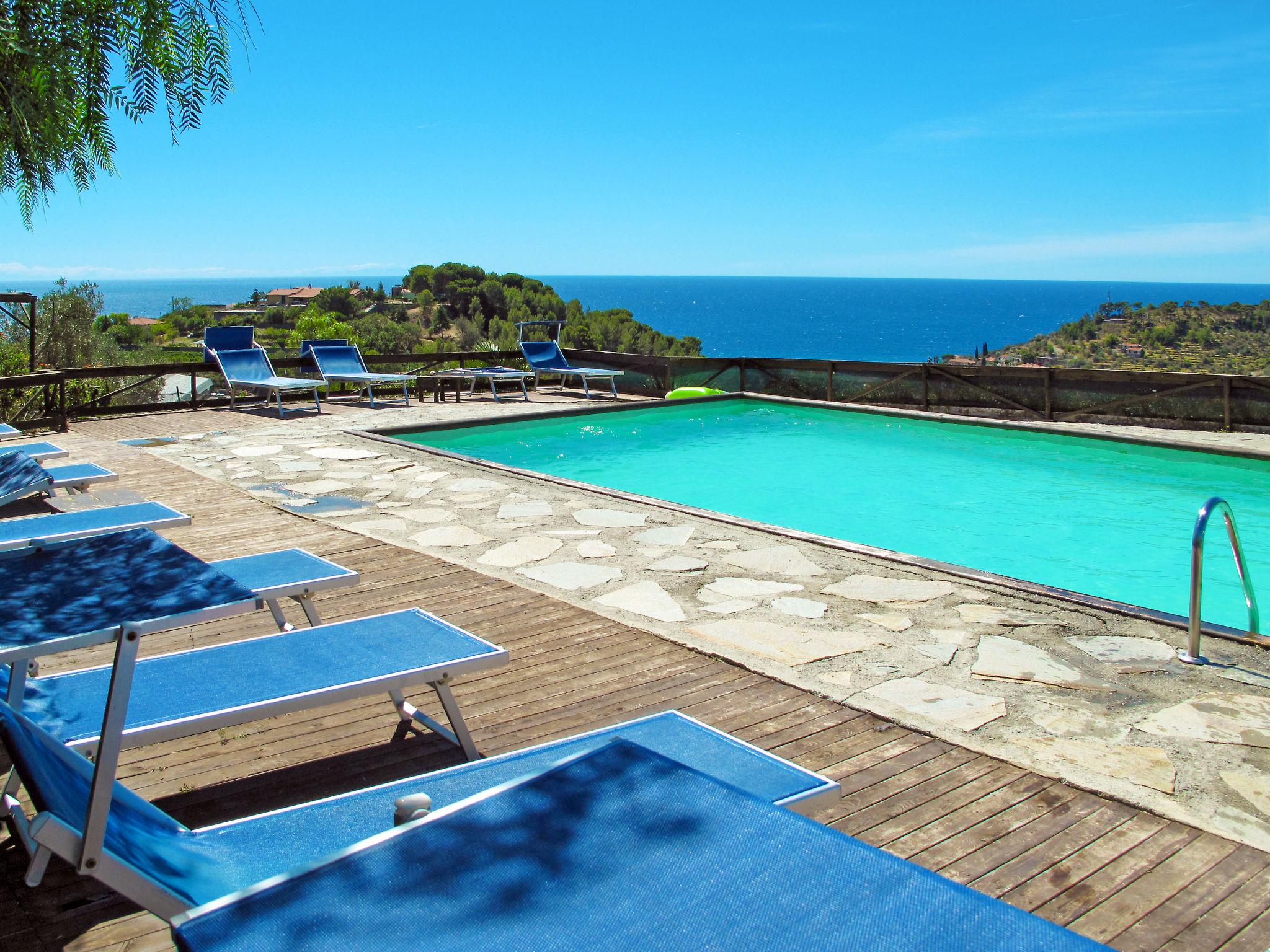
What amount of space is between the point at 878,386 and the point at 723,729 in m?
10.8

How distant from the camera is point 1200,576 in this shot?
3473 mm

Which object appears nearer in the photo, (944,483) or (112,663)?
(112,663)

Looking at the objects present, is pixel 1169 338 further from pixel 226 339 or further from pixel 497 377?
pixel 226 339

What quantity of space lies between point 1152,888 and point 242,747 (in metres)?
2.55

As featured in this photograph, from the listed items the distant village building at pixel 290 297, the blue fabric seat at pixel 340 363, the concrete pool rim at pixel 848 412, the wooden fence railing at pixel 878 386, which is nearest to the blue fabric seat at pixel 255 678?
the concrete pool rim at pixel 848 412

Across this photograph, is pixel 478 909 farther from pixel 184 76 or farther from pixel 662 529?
pixel 662 529

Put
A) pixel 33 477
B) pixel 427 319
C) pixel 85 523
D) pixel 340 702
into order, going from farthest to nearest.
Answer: pixel 427 319 → pixel 33 477 → pixel 85 523 → pixel 340 702

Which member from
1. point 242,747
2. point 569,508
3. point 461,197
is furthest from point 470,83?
point 461,197

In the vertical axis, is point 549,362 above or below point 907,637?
above

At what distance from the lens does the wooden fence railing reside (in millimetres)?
10727

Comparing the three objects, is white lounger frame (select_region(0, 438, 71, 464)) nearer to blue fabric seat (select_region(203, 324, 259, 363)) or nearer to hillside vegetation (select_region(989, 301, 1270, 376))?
blue fabric seat (select_region(203, 324, 259, 363))

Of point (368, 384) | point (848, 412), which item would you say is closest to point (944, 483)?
point (848, 412)

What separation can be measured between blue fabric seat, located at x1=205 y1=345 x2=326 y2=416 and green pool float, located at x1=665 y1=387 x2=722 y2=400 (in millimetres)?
4837

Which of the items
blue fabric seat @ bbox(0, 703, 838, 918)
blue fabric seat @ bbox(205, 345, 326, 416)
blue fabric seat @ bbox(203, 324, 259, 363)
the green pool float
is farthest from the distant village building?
blue fabric seat @ bbox(0, 703, 838, 918)
